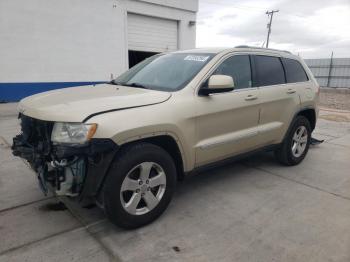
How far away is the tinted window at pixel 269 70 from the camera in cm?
417

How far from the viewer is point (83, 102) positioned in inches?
109

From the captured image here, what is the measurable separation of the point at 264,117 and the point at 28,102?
115 inches

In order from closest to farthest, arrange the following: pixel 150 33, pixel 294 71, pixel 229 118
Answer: pixel 229 118, pixel 294 71, pixel 150 33

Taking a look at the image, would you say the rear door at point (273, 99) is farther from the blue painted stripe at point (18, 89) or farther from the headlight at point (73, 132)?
the blue painted stripe at point (18, 89)

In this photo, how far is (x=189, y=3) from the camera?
16453 millimetres

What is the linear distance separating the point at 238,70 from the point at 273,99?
739mm

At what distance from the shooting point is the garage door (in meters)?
14.9

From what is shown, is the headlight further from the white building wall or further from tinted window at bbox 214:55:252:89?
the white building wall

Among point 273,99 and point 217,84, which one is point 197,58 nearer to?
point 217,84

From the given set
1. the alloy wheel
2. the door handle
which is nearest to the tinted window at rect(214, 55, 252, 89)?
the door handle

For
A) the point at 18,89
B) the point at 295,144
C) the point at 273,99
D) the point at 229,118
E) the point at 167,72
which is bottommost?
the point at 295,144

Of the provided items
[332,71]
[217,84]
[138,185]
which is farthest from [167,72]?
[332,71]

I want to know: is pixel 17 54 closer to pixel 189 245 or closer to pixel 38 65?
pixel 38 65

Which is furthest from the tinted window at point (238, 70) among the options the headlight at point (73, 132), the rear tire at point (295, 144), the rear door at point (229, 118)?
the headlight at point (73, 132)
